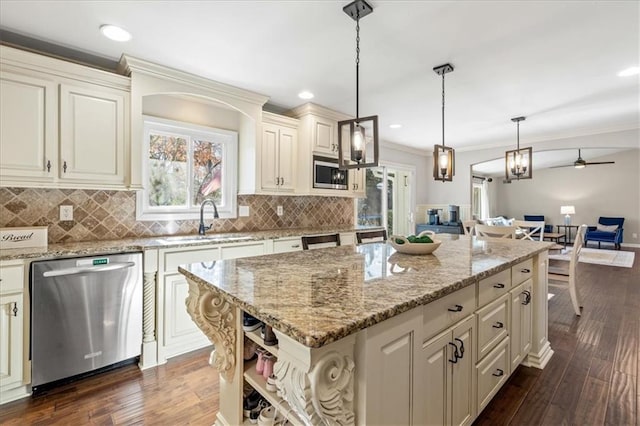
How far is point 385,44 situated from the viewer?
90.6 inches

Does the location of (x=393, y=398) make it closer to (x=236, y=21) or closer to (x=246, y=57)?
(x=236, y=21)

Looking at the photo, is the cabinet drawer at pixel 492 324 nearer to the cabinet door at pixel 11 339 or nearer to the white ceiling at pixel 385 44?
the white ceiling at pixel 385 44

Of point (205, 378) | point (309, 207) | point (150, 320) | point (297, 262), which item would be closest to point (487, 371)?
point (297, 262)

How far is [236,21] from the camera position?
201 cm

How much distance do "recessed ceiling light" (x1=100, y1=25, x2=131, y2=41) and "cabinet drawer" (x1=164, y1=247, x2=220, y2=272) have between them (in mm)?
1598

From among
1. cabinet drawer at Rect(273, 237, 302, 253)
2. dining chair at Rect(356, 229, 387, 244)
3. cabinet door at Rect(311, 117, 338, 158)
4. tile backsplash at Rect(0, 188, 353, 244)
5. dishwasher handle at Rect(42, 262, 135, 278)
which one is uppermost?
cabinet door at Rect(311, 117, 338, 158)

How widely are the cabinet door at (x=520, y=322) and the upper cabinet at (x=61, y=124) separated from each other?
9.86ft

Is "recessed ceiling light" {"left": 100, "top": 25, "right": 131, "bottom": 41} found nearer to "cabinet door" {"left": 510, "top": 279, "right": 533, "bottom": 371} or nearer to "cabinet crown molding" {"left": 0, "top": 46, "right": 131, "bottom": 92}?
"cabinet crown molding" {"left": 0, "top": 46, "right": 131, "bottom": 92}

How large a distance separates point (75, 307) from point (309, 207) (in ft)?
9.06

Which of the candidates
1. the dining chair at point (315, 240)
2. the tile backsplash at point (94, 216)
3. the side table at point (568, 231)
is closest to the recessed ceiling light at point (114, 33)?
the tile backsplash at point (94, 216)

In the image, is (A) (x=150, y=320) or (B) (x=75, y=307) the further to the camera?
(A) (x=150, y=320)

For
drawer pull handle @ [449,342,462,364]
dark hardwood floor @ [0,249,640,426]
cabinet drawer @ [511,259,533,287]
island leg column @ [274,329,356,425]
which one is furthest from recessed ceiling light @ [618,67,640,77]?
island leg column @ [274,329,356,425]

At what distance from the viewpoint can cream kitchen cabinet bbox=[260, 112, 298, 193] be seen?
343 centimetres

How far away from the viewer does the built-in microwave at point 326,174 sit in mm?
3764
